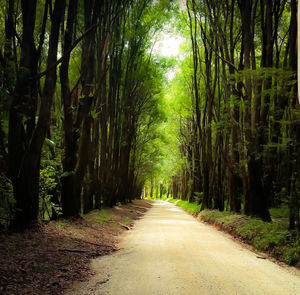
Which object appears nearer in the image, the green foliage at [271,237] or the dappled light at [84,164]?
the dappled light at [84,164]

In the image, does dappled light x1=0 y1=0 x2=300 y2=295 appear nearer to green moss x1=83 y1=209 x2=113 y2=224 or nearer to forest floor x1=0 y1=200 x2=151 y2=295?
forest floor x1=0 y1=200 x2=151 y2=295

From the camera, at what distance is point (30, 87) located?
7.74 metres

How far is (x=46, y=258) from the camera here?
5.72 metres

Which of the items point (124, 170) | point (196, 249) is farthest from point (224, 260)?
point (124, 170)

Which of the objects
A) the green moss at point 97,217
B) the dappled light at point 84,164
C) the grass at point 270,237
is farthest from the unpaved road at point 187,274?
the green moss at point 97,217

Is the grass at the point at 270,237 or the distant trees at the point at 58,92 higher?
the distant trees at the point at 58,92

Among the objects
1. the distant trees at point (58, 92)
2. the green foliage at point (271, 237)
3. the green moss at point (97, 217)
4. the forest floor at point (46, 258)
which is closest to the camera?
the forest floor at point (46, 258)

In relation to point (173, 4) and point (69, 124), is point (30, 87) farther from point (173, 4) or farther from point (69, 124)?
point (173, 4)

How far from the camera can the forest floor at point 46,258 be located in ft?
14.7

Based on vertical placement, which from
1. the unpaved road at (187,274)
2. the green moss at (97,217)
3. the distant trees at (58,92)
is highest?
the distant trees at (58,92)

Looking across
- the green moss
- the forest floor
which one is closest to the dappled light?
the forest floor

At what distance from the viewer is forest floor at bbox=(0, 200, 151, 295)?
449 centimetres

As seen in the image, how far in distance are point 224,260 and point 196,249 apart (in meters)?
1.29

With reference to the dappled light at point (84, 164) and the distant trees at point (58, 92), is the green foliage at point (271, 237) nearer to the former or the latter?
the dappled light at point (84, 164)
